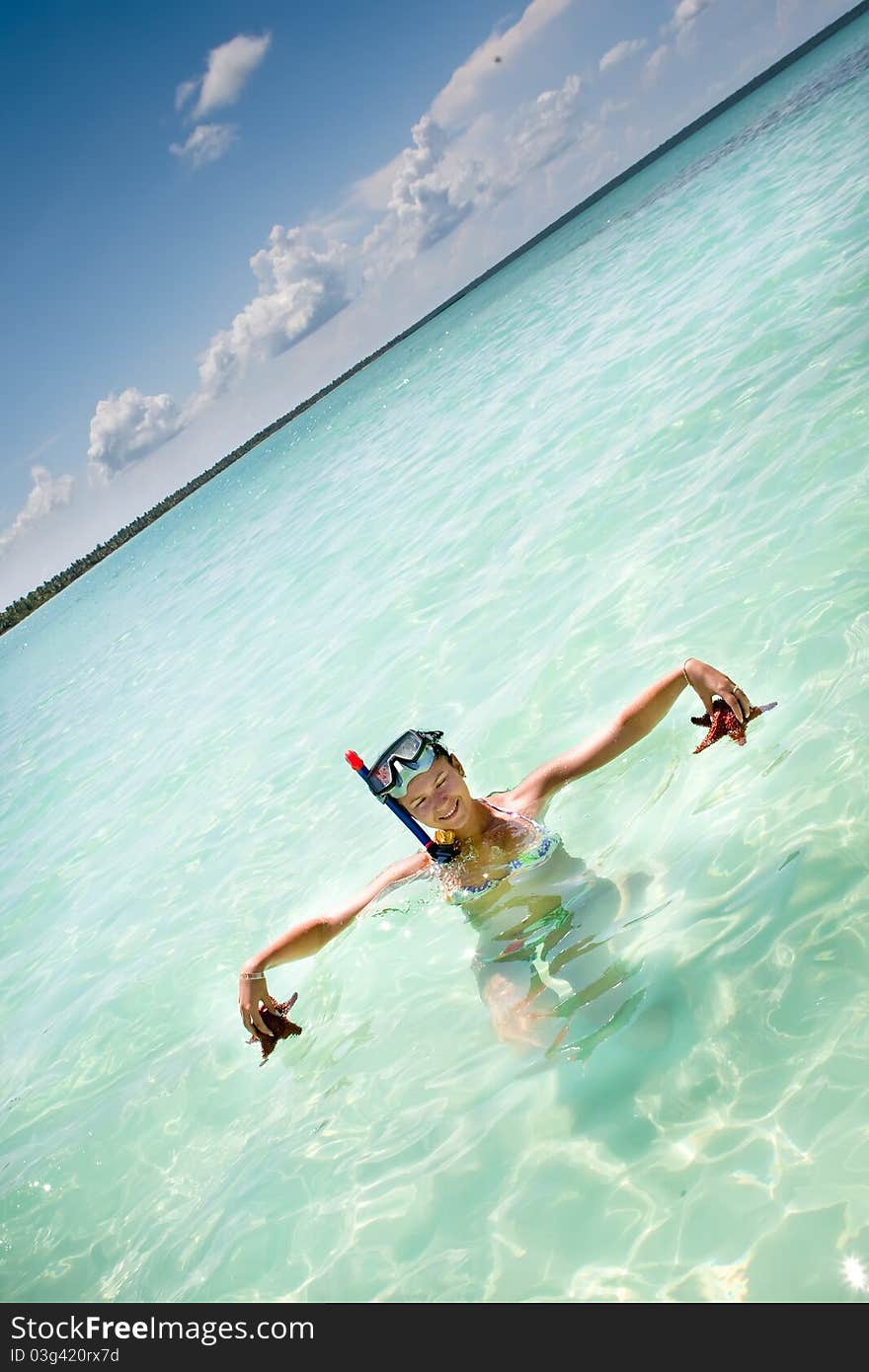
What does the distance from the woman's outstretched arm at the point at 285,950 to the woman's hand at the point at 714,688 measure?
1417 mm

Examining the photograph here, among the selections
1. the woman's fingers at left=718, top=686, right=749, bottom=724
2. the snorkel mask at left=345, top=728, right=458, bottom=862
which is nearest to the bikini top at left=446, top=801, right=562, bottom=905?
the snorkel mask at left=345, top=728, right=458, bottom=862

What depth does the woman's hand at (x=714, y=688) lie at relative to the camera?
309 centimetres

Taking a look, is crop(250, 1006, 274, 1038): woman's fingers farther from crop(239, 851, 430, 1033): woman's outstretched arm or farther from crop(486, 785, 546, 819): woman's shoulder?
crop(486, 785, 546, 819): woman's shoulder

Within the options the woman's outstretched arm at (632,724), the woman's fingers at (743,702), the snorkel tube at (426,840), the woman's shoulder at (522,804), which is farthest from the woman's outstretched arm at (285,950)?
the woman's fingers at (743,702)

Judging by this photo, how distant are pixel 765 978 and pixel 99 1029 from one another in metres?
4.38

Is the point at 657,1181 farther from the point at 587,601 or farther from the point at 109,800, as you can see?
the point at 109,800

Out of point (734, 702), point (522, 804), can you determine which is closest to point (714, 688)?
point (734, 702)

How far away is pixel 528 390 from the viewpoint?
682 inches

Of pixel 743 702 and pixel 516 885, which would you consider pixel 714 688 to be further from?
pixel 516 885

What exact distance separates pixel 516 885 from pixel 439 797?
69 cm

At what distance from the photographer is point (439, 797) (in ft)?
12.0

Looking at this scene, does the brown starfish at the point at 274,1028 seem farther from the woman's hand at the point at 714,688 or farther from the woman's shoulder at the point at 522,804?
the woman's hand at the point at 714,688

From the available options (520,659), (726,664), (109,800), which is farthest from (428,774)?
(109,800)

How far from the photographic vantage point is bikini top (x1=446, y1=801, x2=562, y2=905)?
3.98 meters
